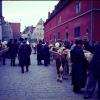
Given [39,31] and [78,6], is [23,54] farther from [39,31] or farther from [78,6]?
[39,31]

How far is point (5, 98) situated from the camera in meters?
9.11

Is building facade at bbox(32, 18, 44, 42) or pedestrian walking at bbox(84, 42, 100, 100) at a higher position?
building facade at bbox(32, 18, 44, 42)

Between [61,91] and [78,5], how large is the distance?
16777 mm

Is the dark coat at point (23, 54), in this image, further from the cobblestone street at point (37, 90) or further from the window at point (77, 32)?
the window at point (77, 32)

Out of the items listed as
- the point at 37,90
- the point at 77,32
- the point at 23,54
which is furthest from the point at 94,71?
the point at 77,32

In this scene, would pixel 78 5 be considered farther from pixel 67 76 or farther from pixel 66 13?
pixel 67 76

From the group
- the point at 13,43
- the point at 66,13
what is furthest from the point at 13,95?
the point at 66,13

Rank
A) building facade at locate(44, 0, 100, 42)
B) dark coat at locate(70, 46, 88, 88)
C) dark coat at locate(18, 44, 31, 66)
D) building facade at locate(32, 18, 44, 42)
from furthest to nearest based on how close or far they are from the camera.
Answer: building facade at locate(32, 18, 44, 42) < building facade at locate(44, 0, 100, 42) < dark coat at locate(18, 44, 31, 66) < dark coat at locate(70, 46, 88, 88)

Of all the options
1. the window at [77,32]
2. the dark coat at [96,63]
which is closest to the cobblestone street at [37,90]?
the dark coat at [96,63]

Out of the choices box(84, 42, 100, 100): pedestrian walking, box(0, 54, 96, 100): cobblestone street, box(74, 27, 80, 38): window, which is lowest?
box(0, 54, 96, 100): cobblestone street

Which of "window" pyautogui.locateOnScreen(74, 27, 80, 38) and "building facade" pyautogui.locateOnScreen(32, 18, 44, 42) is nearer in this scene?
"window" pyautogui.locateOnScreen(74, 27, 80, 38)

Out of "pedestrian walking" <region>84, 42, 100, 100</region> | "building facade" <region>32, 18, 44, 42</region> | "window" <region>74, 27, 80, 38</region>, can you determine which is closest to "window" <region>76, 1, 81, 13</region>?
"window" <region>74, 27, 80, 38</region>

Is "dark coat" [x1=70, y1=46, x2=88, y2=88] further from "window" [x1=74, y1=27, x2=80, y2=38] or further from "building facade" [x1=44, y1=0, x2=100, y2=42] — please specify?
"window" [x1=74, y1=27, x2=80, y2=38]

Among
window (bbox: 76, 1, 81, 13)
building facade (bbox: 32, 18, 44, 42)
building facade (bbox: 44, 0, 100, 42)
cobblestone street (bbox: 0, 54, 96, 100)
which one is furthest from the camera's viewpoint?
building facade (bbox: 32, 18, 44, 42)
